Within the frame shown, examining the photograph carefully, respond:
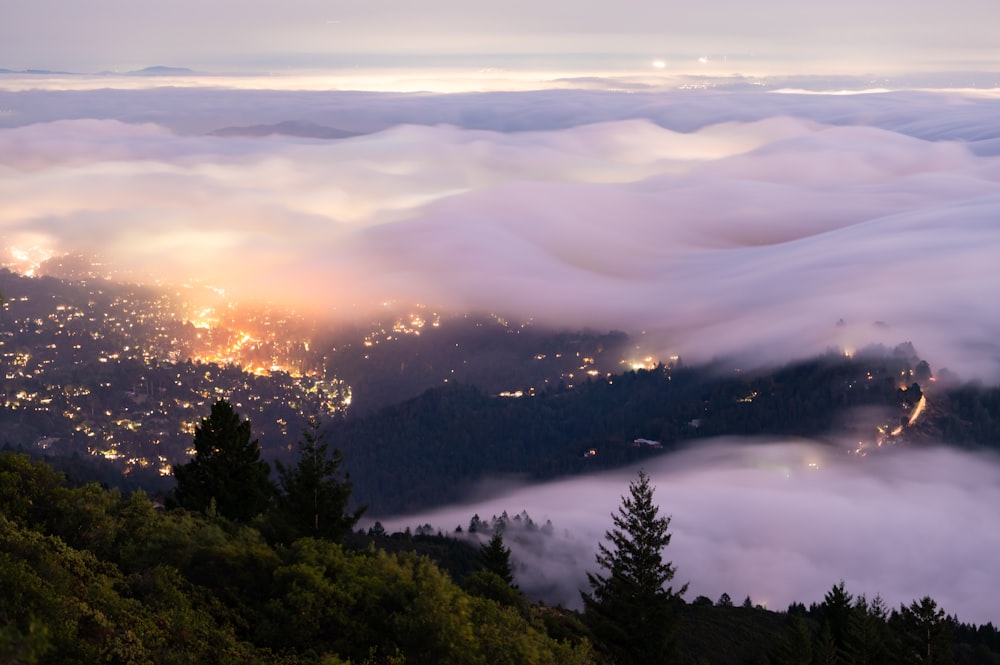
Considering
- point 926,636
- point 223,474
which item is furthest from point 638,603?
point 223,474

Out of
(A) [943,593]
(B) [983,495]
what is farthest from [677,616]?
(B) [983,495]

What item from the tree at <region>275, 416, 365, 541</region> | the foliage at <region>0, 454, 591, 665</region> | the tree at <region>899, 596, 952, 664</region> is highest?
the tree at <region>275, 416, 365, 541</region>

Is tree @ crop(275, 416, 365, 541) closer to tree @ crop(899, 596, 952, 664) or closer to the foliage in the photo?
the foliage

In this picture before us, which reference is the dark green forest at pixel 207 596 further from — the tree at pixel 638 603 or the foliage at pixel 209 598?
Answer: the tree at pixel 638 603

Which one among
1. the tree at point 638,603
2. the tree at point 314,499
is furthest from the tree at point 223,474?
the tree at point 638,603

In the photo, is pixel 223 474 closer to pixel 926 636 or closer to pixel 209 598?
pixel 209 598

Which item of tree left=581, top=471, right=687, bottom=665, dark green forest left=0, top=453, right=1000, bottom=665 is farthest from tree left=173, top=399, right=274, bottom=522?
tree left=581, top=471, right=687, bottom=665
